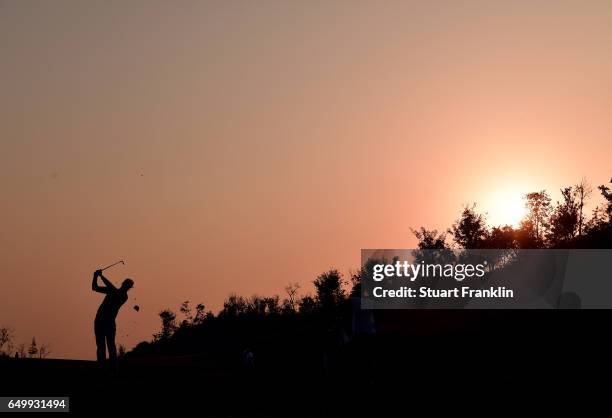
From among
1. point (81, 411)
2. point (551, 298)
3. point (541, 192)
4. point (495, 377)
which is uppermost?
point (541, 192)

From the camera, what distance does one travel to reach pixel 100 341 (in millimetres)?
23328

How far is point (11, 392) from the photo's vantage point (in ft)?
70.3

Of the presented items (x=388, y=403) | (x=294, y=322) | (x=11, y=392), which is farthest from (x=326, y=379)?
(x=294, y=322)

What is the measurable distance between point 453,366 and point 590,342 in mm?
5430

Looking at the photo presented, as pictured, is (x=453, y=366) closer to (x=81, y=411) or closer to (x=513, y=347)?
(x=513, y=347)

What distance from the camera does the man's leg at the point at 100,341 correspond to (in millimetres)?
23141

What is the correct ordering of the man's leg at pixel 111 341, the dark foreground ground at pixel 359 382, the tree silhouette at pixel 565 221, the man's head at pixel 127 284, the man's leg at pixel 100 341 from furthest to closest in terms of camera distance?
the tree silhouette at pixel 565 221 → the man's head at pixel 127 284 → the man's leg at pixel 111 341 → the man's leg at pixel 100 341 → the dark foreground ground at pixel 359 382

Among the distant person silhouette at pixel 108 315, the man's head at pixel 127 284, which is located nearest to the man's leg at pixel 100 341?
the distant person silhouette at pixel 108 315

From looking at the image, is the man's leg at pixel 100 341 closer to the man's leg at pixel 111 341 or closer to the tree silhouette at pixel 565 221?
the man's leg at pixel 111 341

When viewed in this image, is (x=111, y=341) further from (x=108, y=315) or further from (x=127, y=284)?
(x=127, y=284)

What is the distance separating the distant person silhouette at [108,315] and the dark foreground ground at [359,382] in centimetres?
56

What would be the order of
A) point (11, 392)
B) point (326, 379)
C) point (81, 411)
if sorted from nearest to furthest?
point (81, 411), point (11, 392), point (326, 379)

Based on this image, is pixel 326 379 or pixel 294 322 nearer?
pixel 326 379

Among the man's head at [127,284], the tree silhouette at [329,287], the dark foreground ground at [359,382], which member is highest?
the tree silhouette at [329,287]
